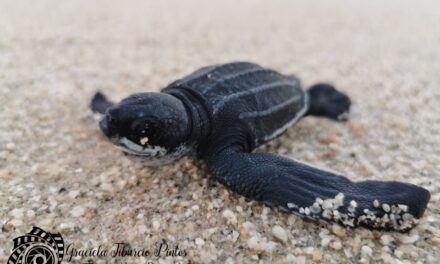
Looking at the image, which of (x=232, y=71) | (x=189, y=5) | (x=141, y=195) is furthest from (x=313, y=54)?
(x=141, y=195)

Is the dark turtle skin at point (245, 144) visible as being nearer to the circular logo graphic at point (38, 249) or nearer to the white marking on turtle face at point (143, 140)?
the white marking on turtle face at point (143, 140)

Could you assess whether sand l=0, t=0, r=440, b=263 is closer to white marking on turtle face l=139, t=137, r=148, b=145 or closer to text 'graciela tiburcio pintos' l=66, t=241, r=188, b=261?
text 'graciela tiburcio pintos' l=66, t=241, r=188, b=261

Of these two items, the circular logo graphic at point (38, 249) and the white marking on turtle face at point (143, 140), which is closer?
the circular logo graphic at point (38, 249)

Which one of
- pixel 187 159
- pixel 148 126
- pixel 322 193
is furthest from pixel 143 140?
pixel 322 193

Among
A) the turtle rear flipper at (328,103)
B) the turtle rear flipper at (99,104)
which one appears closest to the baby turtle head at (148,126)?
the turtle rear flipper at (99,104)

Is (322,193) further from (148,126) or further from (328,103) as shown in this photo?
(328,103)

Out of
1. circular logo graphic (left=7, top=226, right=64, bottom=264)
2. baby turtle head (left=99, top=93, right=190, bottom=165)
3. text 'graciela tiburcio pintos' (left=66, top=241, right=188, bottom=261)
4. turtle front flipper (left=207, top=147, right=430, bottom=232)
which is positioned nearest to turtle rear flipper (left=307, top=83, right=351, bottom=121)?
turtle front flipper (left=207, top=147, right=430, bottom=232)

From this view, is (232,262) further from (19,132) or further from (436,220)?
(19,132)
